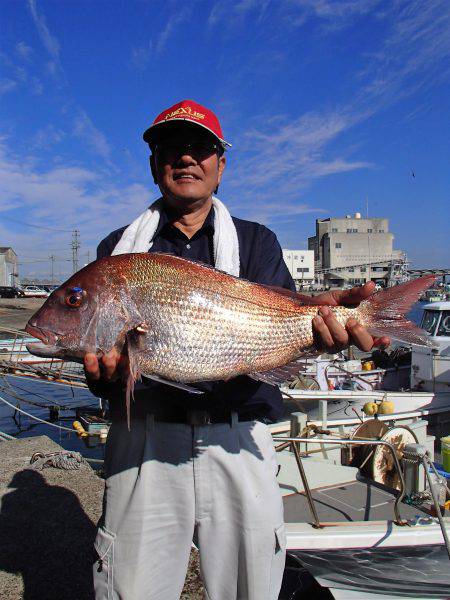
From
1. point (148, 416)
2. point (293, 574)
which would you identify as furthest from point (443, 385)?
point (148, 416)

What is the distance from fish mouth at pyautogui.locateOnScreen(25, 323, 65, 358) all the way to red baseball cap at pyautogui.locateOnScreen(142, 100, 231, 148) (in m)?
1.33

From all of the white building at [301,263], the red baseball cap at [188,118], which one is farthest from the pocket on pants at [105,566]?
the white building at [301,263]

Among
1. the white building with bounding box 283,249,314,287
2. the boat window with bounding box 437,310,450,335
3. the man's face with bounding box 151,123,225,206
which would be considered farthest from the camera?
the white building with bounding box 283,249,314,287

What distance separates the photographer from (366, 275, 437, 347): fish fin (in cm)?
263

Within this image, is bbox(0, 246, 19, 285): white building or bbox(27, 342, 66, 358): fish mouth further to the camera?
bbox(0, 246, 19, 285): white building

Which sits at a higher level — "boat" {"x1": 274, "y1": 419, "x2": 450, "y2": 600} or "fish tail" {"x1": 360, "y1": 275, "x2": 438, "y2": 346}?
"fish tail" {"x1": 360, "y1": 275, "x2": 438, "y2": 346}

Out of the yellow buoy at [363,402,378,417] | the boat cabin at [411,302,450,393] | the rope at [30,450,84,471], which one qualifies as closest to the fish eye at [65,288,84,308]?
the rope at [30,450,84,471]

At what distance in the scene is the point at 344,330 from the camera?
2.60 metres

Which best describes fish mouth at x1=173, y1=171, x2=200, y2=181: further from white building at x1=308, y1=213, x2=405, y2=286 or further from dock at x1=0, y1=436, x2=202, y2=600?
white building at x1=308, y1=213, x2=405, y2=286

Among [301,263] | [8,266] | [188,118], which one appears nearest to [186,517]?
[188,118]

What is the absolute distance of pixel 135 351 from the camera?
2320 mm

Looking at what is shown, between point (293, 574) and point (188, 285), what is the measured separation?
4490mm

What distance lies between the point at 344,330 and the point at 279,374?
45 cm

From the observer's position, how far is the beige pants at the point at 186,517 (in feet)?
8.23
